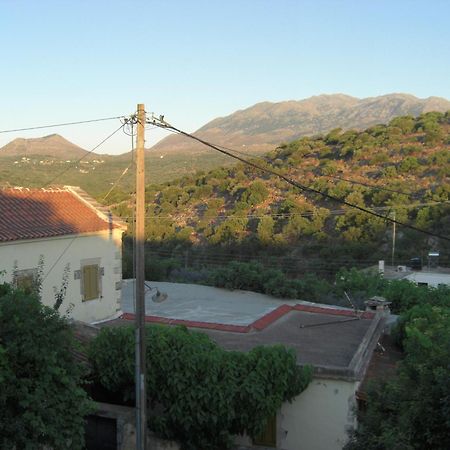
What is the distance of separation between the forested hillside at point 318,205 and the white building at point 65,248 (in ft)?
53.5

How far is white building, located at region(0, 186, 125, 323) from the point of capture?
11953 mm

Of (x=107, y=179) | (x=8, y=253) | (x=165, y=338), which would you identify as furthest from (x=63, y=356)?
(x=107, y=179)

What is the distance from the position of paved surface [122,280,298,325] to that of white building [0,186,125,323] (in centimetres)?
161

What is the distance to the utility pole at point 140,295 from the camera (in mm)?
8609

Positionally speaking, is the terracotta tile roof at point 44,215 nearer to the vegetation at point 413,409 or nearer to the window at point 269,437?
the window at point 269,437

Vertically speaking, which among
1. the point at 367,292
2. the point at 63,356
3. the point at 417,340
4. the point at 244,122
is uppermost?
the point at 244,122

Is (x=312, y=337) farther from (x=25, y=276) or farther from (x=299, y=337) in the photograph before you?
(x=25, y=276)

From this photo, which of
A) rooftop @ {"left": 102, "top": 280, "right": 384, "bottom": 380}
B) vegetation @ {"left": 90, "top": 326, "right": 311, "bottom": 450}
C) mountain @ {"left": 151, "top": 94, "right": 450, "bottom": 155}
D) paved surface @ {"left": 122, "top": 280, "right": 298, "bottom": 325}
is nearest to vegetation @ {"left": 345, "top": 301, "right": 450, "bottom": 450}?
vegetation @ {"left": 90, "top": 326, "right": 311, "bottom": 450}

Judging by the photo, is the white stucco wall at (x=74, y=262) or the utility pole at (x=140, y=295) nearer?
the utility pole at (x=140, y=295)

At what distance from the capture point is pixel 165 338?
31.4 ft

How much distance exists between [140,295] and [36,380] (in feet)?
8.76

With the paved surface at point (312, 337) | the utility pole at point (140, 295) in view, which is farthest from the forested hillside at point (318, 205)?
the utility pole at point (140, 295)

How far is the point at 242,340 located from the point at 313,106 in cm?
13440

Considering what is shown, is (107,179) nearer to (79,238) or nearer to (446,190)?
(446,190)
